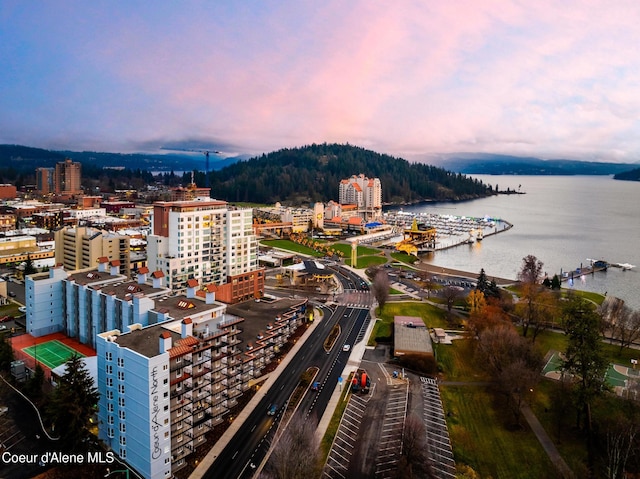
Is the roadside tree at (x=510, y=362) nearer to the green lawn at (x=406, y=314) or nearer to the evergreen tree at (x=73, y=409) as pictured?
the green lawn at (x=406, y=314)

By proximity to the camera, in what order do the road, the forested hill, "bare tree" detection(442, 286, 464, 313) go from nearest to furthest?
the road, "bare tree" detection(442, 286, 464, 313), the forested hill

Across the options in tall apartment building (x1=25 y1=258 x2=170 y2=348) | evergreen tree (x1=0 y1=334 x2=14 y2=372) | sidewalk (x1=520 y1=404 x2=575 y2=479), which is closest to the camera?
sidewalk (x1=520 y1=404 x2=575 y2=479)

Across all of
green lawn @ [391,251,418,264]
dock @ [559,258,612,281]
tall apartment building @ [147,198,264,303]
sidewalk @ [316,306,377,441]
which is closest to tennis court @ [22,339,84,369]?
tall apartment building @ [147,198,264,303]

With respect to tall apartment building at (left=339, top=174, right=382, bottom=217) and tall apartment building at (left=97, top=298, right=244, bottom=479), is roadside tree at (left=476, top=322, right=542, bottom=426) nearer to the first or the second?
tall apartment building at (left=97, top=298, right=244, bottom=479)

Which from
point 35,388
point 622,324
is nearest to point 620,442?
point 622,324

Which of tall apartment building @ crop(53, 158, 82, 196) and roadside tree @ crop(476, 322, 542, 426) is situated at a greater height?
tall apartment building @ crop(53, 158, 82, 196)

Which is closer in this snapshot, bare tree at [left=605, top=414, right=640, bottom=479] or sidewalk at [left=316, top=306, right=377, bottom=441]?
bare tree at [left=605, top=414, right=640, bottom=479]
